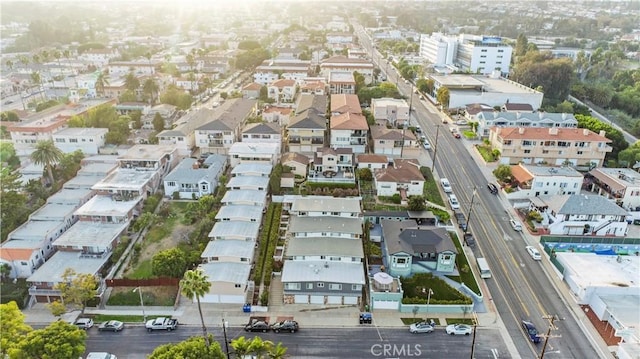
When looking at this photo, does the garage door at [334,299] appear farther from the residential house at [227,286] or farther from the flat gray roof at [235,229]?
the flat gray roof at [235,229]

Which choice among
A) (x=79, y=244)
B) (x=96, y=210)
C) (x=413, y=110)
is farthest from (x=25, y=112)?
(x=413, y=110)

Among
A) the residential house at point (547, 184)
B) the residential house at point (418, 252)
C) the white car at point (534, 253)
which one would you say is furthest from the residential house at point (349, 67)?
the residential house at point (418, 252)

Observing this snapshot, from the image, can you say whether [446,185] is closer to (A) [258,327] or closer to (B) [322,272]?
(B) [322,272]

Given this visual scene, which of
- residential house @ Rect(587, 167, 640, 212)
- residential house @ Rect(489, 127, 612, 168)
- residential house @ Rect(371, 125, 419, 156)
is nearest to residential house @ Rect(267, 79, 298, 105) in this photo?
residential house @ Rect(371, 125, 419, 156)

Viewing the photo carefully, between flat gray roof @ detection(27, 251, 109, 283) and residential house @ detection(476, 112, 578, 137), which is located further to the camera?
residential house @ detection(476, 112, 578, 137)

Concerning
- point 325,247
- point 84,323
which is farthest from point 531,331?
point 84,323

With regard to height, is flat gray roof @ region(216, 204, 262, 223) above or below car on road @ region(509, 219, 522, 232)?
above

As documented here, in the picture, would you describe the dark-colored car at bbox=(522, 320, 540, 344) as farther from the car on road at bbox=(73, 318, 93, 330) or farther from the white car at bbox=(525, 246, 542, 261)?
the car on road at bbox=(73, 318, 93, 330)
